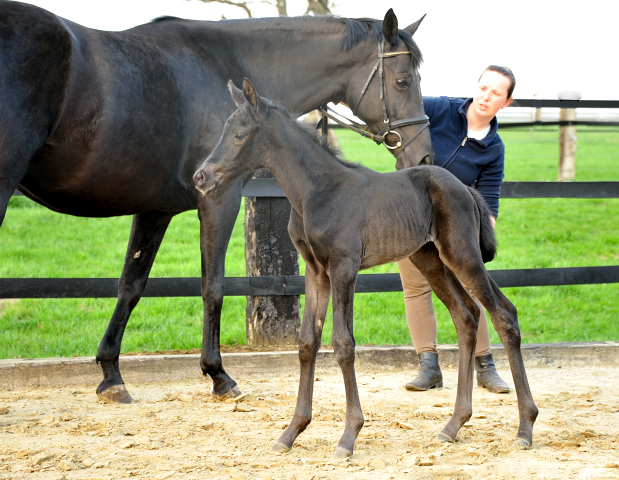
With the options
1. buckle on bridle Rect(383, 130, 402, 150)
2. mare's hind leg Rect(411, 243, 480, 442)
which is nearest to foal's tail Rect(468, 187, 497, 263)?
mare's hind leg Rect(411, 243, 480, 442)

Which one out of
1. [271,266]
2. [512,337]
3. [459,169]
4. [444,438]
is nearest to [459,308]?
[512,337]

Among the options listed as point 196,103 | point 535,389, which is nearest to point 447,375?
point 535,389

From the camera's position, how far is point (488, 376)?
13.6 feet

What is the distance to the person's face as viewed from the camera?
3760 mm

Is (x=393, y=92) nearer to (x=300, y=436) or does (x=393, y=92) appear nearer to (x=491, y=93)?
(x=491, y=93)

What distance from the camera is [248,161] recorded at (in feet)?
9.55

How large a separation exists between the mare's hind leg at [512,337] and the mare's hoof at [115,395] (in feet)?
6.93

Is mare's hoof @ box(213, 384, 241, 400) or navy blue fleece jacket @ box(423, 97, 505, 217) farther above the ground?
navy blue fleece jacket @ box(423, 97, 505, 217)

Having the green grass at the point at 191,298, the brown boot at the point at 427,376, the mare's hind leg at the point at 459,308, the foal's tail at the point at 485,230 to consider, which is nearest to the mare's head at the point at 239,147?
the mare's hind leg at the point at 459,308

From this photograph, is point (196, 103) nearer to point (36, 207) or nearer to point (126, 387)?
point (126, 387)

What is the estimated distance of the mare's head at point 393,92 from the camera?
3.83m

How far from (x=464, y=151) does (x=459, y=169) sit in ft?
0.39

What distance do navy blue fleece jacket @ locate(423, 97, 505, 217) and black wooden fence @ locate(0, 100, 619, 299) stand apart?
0.90 metres

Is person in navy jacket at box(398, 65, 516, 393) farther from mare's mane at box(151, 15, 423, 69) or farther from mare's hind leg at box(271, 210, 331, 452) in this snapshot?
mare's hind leg at box(271, 210, 331, 452)
